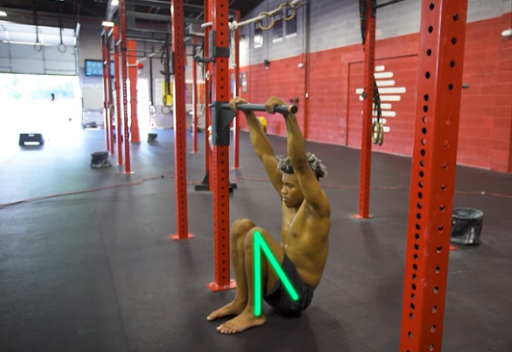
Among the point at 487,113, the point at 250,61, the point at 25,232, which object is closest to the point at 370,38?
the point at 25,232

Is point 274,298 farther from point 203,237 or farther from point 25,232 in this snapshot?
point 25,232

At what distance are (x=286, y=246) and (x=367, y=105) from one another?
2.34 m

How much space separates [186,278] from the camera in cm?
285

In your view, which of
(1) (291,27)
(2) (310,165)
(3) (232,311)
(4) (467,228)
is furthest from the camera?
(1) (291,27)

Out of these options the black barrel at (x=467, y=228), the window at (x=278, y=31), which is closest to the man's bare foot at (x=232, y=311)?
the black barrel at (x=467, y=228)

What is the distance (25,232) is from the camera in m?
3.86

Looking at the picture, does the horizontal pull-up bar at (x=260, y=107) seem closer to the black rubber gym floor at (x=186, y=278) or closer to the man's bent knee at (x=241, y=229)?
the man's bent knee at (x=241, y=229)

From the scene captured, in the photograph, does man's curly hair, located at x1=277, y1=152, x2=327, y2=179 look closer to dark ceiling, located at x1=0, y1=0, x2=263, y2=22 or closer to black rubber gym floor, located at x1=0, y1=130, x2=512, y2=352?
black rubber gym floor, located at x1=0, y1=130, x2=512, y2=352

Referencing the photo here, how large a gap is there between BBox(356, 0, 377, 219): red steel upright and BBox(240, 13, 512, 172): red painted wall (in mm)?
2291

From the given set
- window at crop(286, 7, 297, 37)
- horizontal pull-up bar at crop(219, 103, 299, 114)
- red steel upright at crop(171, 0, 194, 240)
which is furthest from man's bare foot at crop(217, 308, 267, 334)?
window at crop(286, 7, 297, 37)

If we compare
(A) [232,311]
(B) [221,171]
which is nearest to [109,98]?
(B) [221,171]

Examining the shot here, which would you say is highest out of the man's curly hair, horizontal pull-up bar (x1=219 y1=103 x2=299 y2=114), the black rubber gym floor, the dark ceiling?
the dark ceiling

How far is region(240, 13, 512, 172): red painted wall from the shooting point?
22.2 ft

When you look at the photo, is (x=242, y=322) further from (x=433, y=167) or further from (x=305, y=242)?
(x=433, y=167)
